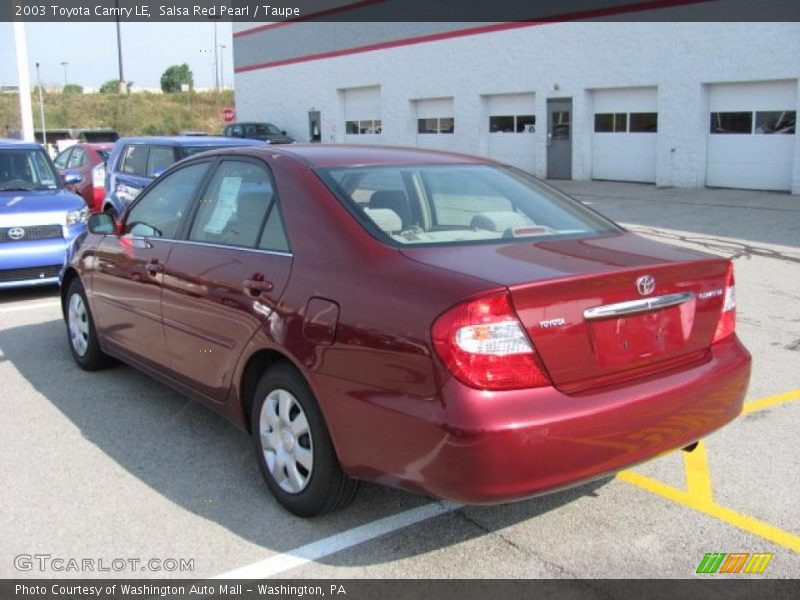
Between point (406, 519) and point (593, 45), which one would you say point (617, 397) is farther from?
point (593, 45)

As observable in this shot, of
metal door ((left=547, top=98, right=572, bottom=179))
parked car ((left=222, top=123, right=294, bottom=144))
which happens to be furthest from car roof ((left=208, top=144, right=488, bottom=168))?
parked car ((left=222, top=123, right=294, bottom=144))

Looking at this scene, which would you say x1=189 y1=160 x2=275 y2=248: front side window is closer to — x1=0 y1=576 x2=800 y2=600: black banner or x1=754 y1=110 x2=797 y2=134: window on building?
x1=0 y1=576 x2=800 y2=600: black banner

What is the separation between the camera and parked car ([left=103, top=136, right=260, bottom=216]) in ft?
34.3

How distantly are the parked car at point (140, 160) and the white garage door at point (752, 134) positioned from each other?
1314 cm

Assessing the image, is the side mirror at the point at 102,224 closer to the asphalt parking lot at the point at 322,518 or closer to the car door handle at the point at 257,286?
the asphalt parking lot at the point at 322,518

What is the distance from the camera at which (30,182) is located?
957cm

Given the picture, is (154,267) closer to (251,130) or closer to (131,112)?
(251,130)

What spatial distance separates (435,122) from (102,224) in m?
24.1

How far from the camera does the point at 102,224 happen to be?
5.53 m

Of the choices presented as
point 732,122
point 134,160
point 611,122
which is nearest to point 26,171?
point 134,160

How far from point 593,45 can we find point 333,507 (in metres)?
21.0

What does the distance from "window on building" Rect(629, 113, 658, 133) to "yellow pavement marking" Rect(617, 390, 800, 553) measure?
18328mm

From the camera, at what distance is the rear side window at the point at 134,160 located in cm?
1102

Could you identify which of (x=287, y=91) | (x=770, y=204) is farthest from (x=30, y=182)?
(x=287, y=91)
